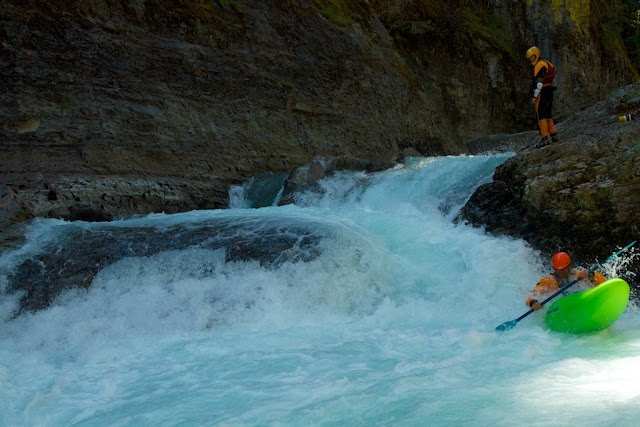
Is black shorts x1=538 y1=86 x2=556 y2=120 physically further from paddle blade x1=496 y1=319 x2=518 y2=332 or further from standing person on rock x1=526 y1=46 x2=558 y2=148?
paddle blade x1=496 y1=319 x2=518 y2=332

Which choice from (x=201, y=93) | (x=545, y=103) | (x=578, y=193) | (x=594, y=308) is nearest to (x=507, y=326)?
(x=594, y=308)

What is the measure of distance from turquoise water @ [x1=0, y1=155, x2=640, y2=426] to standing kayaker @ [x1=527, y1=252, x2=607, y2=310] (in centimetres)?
25

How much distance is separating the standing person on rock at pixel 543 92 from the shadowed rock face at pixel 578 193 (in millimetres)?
200

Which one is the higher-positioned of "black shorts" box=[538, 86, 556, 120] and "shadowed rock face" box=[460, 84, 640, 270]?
"black shorts" box=[538, 86, 556, 120]

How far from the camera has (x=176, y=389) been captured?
3.93 meters

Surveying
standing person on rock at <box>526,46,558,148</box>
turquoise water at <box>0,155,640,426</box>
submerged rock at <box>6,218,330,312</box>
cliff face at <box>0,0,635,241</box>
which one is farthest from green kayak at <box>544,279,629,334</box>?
cliff face at <box>0,0,635,241</box>

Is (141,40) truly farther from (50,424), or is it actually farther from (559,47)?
(559,47)

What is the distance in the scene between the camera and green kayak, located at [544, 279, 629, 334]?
427 cm

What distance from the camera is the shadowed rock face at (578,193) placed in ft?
18.7

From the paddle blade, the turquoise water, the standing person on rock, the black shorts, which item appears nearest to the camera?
the turquoise water

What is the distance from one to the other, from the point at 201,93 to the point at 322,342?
26.2 feet

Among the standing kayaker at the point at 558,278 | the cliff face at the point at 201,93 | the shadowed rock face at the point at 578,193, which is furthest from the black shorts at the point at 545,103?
the cliff face at the point at 201,93

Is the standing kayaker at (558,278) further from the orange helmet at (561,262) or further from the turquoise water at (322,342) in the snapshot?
the turquoise water at (322,342)

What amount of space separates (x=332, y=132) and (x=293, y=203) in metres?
3.80
